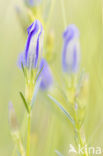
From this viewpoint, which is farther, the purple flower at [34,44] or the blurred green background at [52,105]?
the blurred green background at [52,105]

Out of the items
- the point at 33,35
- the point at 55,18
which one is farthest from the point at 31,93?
the point at 55,18

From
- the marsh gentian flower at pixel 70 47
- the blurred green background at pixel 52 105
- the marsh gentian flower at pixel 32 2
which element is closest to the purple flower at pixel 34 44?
the marsh gentian flower at pixel 70 47

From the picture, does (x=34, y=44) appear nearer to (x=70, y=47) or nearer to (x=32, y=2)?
(x=70, y=47)

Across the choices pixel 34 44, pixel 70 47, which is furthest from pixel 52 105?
pixel 34 44

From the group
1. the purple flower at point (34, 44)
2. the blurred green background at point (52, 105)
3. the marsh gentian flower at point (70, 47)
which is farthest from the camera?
the blurred green background at point (52, 105)

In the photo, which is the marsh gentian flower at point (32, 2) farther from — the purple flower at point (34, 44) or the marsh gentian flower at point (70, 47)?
the purple flower at point (34, 44)

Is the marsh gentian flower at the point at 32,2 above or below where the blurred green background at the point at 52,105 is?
above

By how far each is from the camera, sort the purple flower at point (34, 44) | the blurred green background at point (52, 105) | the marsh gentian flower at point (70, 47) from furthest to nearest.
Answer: the blurred green background at point (52, 105)
the marsh gentian flower at point (70, 47)
the purple flower at point (34, 44)
